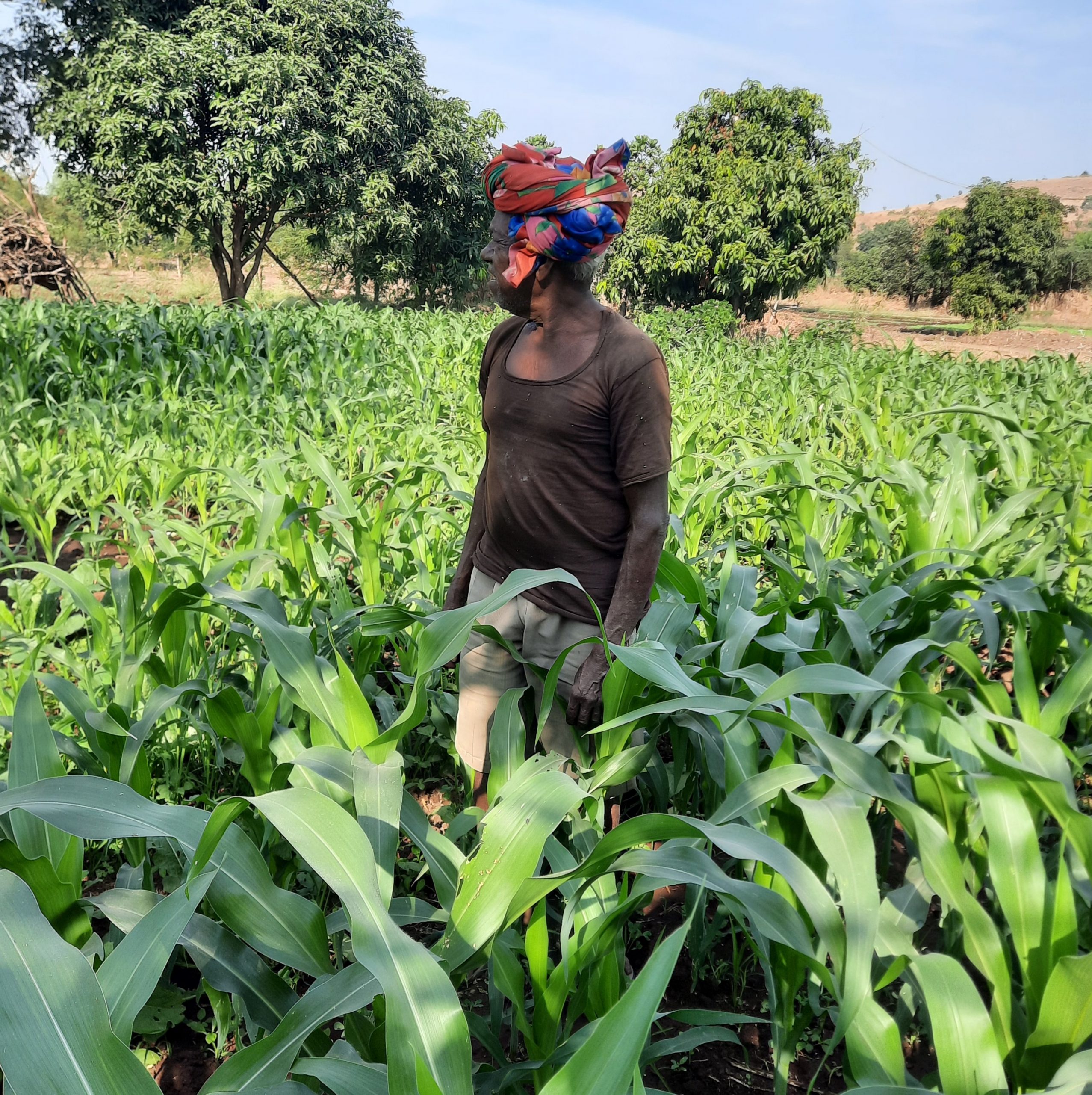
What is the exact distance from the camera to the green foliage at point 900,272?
1192 inches

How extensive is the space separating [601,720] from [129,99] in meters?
18.8

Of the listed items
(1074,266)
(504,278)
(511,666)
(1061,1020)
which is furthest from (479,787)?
(1074,266)

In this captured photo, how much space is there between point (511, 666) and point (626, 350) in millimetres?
675

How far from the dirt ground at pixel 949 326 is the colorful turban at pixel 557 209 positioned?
42.0ft

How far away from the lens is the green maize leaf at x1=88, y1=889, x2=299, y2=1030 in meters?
1.06

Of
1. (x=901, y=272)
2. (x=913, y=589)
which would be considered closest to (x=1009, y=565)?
(x=913, y=589)

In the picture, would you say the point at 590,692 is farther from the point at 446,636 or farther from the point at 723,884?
the point at 723,884

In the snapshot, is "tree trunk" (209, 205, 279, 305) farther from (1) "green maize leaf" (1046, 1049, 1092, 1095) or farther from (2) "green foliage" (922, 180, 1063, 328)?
(1) "green maize leaf" (1046, 1049, 1092, 1095)

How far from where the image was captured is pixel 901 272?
34188mm

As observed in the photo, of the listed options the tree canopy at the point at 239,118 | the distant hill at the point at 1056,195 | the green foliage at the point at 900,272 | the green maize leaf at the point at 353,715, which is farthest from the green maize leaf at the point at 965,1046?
the distant hill at the point at 1056,195

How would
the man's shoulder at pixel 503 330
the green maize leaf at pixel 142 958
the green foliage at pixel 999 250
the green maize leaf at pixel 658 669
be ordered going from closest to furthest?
the green maize leaf at pixel 142 958 < the green maize leaf at pixel 658 669 < the man's shoulder at pixel 503 330 < the green foliage at pixel 999 250

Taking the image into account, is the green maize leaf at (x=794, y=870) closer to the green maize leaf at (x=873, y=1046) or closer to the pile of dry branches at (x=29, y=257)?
the green maize leaf at (x=873, y=1046)

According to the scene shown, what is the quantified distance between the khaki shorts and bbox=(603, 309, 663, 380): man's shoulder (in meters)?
0.48

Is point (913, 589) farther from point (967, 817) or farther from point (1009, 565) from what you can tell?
point (1009, 565)
